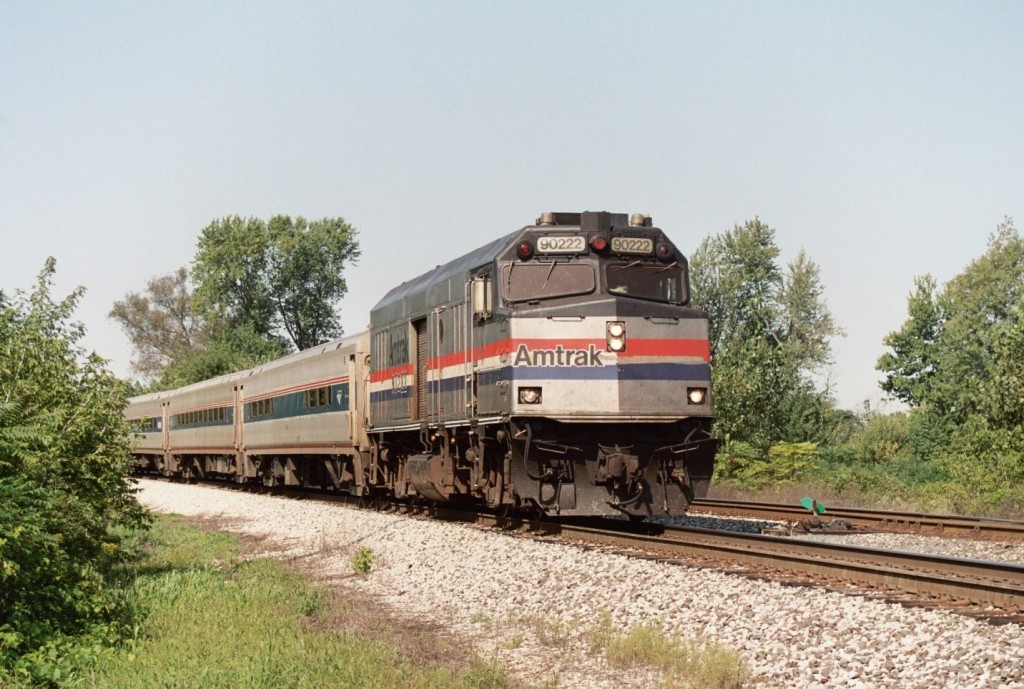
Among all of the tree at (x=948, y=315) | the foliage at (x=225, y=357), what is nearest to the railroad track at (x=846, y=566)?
the tree at (x=948, y=315)

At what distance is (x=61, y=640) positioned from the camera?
9555mm

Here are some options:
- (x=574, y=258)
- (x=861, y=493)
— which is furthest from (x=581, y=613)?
(x=861, y=493)

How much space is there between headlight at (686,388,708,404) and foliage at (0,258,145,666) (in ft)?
22.4

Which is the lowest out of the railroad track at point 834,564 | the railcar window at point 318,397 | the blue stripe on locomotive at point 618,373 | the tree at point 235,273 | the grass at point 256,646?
the grass at point 256,646

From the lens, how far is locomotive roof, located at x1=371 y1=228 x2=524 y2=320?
15.3 meters

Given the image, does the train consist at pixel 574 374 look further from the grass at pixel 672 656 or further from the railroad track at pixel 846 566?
the grass at pixel 672 656

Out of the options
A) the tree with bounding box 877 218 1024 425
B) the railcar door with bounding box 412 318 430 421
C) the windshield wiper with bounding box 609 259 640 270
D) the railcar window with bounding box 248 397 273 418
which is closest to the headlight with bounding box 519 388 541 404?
the windshield wiper with bounding box 609 259 640 270

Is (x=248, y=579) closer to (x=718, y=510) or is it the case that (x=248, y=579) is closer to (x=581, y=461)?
(x=581, y=461)

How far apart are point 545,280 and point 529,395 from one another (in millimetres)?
1621

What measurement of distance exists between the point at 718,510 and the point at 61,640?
41.2 ft

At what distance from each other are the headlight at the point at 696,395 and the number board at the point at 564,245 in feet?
7.45

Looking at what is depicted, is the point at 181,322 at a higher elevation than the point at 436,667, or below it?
higher

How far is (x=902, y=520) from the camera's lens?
16.3 m

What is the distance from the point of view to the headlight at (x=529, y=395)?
14148mm
